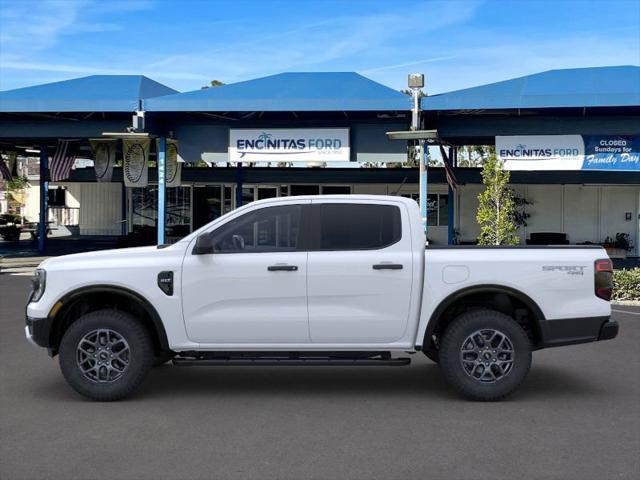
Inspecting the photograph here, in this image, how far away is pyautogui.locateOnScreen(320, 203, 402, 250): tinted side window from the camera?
21.3 feet

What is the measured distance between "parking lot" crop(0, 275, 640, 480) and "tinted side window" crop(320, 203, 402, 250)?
149 centimetres

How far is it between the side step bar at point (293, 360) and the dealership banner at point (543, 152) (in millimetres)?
14401

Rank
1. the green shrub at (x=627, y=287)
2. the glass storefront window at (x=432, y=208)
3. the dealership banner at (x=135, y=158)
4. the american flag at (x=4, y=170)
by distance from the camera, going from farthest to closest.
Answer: the glass storefront window at (x=432, y=208)
the american flag at (x=4, y=170)
the dealership banner at (x=135, y=158)
the green shrub at (x=627, y=287)

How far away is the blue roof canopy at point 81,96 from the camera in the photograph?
66.4ft

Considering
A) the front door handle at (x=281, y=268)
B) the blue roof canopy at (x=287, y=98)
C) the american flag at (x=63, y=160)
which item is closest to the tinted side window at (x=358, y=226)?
the front door handle at (x=281, y=268)

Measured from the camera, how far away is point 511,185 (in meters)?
27.6

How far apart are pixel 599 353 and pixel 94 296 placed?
6270 millimetres

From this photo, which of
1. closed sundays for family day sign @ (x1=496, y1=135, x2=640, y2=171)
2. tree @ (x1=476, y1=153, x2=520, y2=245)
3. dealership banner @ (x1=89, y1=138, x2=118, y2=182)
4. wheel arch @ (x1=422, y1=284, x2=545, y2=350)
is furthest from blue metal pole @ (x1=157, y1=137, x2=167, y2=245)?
wheel arch @ (x1=422, y1=284, x2=545, y2=350)

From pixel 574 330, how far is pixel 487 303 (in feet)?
2.74

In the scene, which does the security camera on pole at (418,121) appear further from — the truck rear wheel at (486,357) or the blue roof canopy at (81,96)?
the truck rear wheel at (486,357)

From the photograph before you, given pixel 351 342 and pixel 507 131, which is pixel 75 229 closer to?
pixel 507 131

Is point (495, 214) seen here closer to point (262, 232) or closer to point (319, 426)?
point (262, 232)

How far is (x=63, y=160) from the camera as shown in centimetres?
2492

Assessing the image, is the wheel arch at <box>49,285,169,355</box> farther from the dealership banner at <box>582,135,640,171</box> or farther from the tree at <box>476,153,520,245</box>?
the dealership banner at <box>582,135,640,171</box>
